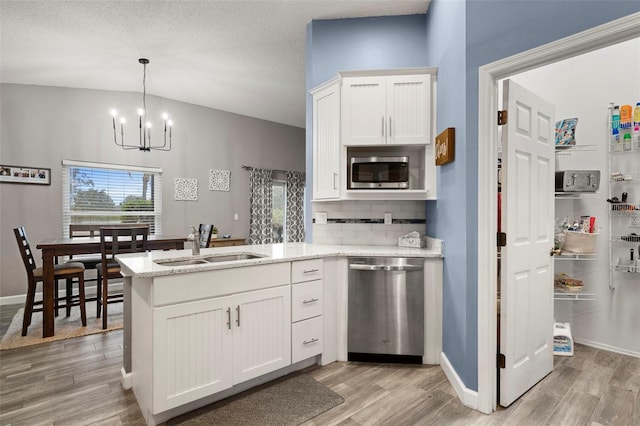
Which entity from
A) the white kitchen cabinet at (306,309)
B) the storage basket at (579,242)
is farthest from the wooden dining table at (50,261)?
the storage basket at (579,242)

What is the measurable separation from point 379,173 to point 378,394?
5.67 feet

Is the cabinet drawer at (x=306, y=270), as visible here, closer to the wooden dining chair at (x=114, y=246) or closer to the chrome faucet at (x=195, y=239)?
the chrome faucet at (x=195, y=239)

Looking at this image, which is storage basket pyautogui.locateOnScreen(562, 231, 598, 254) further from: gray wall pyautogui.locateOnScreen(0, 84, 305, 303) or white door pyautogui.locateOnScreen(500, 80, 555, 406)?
gray wall pyautogui.locateOnScreen(0, 84, 305, 303)

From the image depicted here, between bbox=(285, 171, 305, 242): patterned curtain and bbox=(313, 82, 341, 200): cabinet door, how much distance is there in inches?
147

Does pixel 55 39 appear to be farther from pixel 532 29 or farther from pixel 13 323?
pixel 532 29

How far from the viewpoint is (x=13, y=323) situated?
363 centimetres

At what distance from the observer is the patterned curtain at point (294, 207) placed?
22.9 feet

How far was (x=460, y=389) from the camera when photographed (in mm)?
2176

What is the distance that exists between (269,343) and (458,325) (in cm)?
131

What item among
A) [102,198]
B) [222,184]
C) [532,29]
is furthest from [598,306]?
[102,198]

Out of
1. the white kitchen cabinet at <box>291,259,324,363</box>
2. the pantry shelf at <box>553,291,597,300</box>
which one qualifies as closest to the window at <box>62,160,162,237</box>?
the white kitchen cabinet at <box>291,259,324,363</box>

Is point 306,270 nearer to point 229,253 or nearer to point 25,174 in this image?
point 229,253

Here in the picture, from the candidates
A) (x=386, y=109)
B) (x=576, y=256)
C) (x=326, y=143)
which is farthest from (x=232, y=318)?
(x=576, y=256)

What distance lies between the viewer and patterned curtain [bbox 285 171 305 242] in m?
6.97
